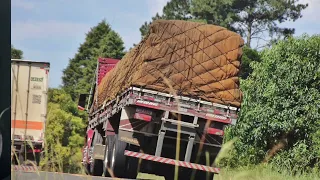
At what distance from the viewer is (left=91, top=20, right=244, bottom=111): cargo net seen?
46.9 feet

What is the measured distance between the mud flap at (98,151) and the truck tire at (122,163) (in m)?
1.80

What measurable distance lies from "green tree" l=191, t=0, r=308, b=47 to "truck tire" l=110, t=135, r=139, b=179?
5.50 meters

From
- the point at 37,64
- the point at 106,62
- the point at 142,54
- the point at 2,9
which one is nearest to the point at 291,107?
the point at 106,62

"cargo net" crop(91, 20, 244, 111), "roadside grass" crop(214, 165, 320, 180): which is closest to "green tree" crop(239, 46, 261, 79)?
"cargo net" crop(91, 20, 244, 111)

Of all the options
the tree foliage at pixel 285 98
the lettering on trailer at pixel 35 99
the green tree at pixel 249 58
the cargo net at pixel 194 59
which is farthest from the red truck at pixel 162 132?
the green tree at pixel 249 58

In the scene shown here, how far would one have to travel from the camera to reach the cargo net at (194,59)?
1428 centimetres

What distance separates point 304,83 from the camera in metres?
25.5

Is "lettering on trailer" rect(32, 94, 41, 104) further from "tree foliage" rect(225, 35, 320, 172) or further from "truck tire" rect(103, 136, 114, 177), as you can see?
"tree foliage" rect(225, 35, 320, 172)

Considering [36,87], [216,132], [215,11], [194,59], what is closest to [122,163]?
[216,132]

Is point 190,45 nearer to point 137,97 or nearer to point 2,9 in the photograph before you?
point 137,97

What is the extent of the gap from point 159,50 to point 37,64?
16.9ft

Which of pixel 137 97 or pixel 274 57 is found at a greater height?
pixel 274 57

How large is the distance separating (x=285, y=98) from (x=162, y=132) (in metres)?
12.5

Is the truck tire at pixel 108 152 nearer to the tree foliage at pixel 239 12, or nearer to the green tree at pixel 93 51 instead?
the tree foliage at pixel 239 12
